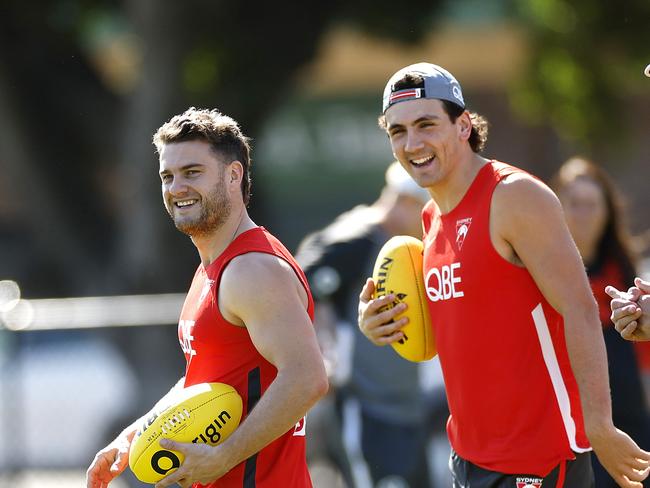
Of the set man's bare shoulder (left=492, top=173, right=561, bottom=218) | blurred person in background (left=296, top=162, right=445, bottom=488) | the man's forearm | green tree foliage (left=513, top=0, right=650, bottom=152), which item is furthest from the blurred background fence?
the man's forearm

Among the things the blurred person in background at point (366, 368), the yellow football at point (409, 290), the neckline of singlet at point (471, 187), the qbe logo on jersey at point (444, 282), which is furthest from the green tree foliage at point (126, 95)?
the neckline of singlet at point (471, 187)

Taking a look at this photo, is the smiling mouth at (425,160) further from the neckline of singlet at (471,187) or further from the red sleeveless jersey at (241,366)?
the red sleeveless jersey at (241,366)

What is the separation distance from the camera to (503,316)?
4.18 metres

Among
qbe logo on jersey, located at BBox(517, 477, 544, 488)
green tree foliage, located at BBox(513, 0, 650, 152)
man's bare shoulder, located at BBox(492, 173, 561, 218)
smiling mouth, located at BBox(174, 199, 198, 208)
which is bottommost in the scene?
qbe logo on jersey, located at BBox(517, 477, 544, 488)

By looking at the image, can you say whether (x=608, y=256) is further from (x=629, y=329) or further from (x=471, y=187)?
(x=629, y=329)

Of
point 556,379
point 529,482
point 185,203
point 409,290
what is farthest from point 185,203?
point 529,482

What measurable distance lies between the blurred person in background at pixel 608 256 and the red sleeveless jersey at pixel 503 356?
1884mm

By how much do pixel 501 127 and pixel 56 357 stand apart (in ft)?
61.9

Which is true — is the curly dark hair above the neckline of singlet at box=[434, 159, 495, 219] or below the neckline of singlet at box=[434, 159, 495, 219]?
above

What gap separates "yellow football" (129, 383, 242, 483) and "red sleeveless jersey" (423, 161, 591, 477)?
89 cm

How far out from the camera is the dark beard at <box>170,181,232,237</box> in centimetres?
425

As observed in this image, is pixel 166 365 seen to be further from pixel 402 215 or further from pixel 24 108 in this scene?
pixel 24 108

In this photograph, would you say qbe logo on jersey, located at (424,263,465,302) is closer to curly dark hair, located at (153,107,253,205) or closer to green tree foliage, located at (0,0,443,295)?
curly dark hair, located at (153,107,253,205)

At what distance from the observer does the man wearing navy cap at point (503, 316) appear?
4.02 m
